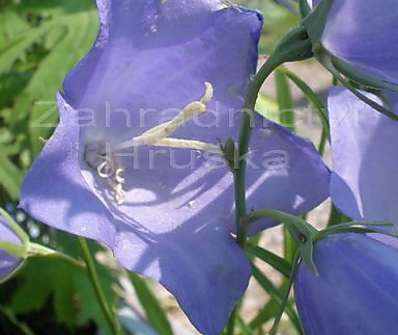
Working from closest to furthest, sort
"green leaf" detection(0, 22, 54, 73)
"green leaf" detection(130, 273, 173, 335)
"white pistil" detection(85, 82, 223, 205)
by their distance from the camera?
"white pistil" detection(85, 82, 223, 205) < "green leaf" detection(130, 273, 173, 335) < "green leaf" detection(0, 22, 54, 73)

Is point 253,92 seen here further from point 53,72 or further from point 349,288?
point 53,72

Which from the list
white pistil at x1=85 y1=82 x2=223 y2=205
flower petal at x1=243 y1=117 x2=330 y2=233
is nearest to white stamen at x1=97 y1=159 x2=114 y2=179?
white pistil at x1=85 y1=82 x2=223 y2=205

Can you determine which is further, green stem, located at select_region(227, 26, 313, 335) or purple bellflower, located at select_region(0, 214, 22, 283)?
purple bellflower, located at select_region(0, 214, 22, 283)

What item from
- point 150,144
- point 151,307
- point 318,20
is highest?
point 318,20

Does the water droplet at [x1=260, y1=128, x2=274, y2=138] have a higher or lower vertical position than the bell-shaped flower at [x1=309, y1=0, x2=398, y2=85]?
lower

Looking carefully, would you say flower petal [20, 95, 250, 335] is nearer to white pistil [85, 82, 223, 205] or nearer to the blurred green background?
white pistil [85, 82, 223, 205]

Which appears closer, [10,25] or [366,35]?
[366,35]

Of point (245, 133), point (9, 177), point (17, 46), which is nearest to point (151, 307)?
point (9, 177)

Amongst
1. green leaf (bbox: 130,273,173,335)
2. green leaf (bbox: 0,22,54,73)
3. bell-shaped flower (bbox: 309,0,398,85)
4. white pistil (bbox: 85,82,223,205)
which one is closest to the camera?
bell-shaped flower (bbox: 309,0,398,85)
